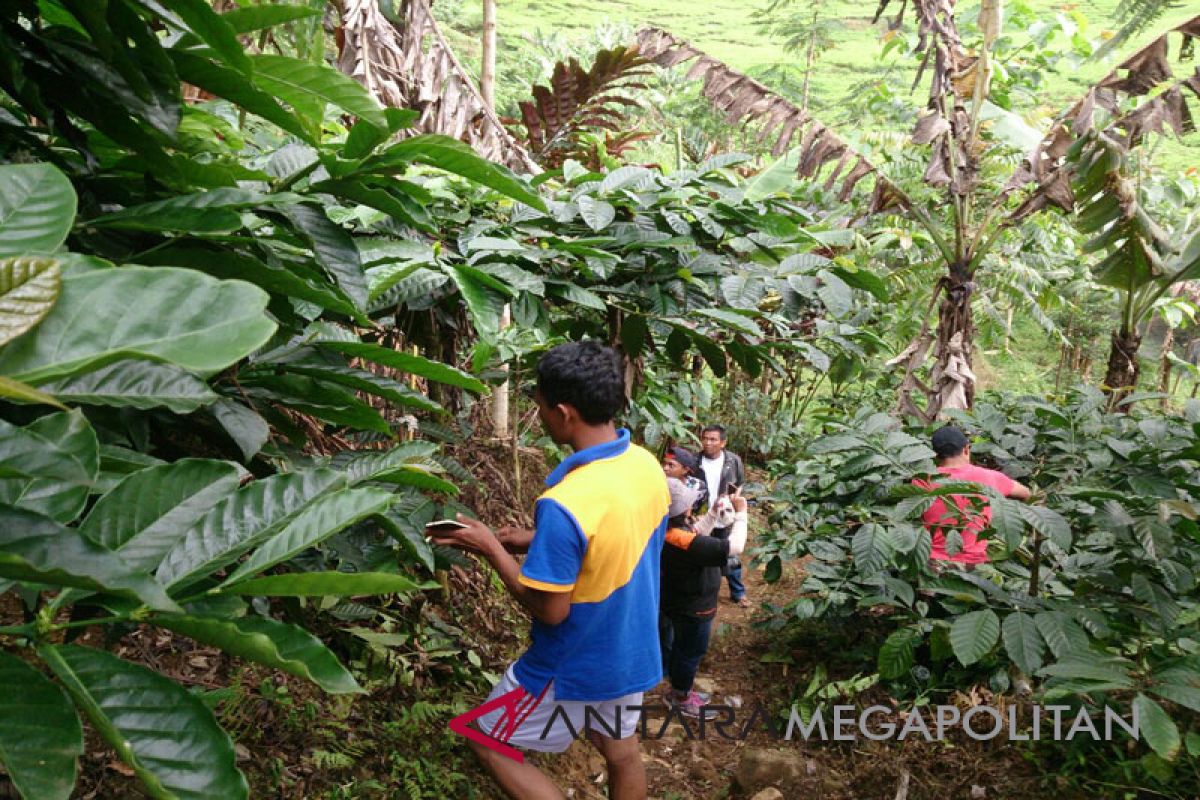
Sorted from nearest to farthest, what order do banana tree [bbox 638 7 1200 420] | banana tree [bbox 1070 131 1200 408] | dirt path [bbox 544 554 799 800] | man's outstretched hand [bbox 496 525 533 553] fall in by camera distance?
man's outstretched hand [bbox 496 525 533 553], dirt path [bbox 544 554 799 800], banana tree [bbox 1070 131 1200 408], banana tree [bbox 638 7 1200 420]

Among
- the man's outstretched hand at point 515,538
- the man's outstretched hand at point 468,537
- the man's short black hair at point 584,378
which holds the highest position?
the man's short black hair at point 584,378

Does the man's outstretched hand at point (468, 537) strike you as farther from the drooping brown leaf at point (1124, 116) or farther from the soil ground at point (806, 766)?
the drooping brown leaf at point (1124, 116)

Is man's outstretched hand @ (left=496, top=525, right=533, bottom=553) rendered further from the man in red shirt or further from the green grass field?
the green grass field

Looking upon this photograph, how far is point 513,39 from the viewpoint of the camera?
1945 cm

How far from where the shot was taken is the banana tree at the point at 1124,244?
4582 mm

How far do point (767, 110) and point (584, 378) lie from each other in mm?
4238

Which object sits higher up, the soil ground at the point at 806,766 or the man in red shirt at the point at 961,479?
the man in red shirt at the point at 961,479

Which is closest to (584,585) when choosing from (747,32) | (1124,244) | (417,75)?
(417,75)

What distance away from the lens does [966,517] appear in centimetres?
279

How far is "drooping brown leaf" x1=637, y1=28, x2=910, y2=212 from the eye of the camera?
5.51m

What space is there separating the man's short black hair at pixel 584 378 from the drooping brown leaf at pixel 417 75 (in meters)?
1.63

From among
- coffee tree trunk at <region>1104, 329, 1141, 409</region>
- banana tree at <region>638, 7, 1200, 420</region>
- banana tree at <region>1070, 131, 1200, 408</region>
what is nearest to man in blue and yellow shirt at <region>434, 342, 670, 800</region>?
banana tree at <region>1070, 131, 1200, 408</region>

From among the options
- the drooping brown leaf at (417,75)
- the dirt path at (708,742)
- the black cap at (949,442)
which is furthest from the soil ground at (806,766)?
the drooping brown leaf at (417,75)

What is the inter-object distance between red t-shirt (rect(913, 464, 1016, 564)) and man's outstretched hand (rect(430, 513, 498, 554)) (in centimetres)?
158
